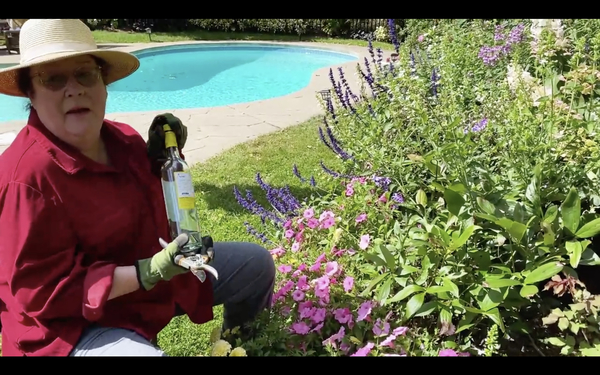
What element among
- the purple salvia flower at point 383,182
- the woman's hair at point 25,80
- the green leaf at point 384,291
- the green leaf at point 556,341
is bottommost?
the green leaf at point 556,341

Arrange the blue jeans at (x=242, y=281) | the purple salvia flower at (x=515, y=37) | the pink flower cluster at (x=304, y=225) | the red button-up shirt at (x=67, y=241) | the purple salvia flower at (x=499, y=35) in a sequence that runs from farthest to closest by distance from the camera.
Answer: the purple salvia flower at (x=499, y=35)
the purple salvia flower at (x=515, y=37)
the pink flower cluster at (x=304, y=225)
the blue jeans at (x=242, y=281)
the red button-up shirt at (x=67, y=241)

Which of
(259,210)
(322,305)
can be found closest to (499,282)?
(322,305)

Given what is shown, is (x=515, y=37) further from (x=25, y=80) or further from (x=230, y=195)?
(x=25, y=80)

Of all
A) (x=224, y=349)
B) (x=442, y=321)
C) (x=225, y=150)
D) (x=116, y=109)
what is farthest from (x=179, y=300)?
(x=116, y=109)

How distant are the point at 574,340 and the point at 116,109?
8.58 metres

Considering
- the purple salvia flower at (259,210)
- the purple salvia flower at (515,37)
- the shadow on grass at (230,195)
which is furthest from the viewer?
the shadow on grass at (230,195)

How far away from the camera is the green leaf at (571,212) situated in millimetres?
1609

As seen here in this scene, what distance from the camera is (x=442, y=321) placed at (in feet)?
5.38

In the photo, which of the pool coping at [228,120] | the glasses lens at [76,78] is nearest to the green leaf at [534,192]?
the glasses lens at [76,78]

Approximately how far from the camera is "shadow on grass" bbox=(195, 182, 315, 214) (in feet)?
11.9

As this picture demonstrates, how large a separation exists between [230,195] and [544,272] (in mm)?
2635

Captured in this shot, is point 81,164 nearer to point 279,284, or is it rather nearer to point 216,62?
point 279,284

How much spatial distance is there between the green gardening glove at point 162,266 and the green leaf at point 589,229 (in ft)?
4.07

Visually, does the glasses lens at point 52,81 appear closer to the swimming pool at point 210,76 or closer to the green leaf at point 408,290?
the green leaf at point 408,290
